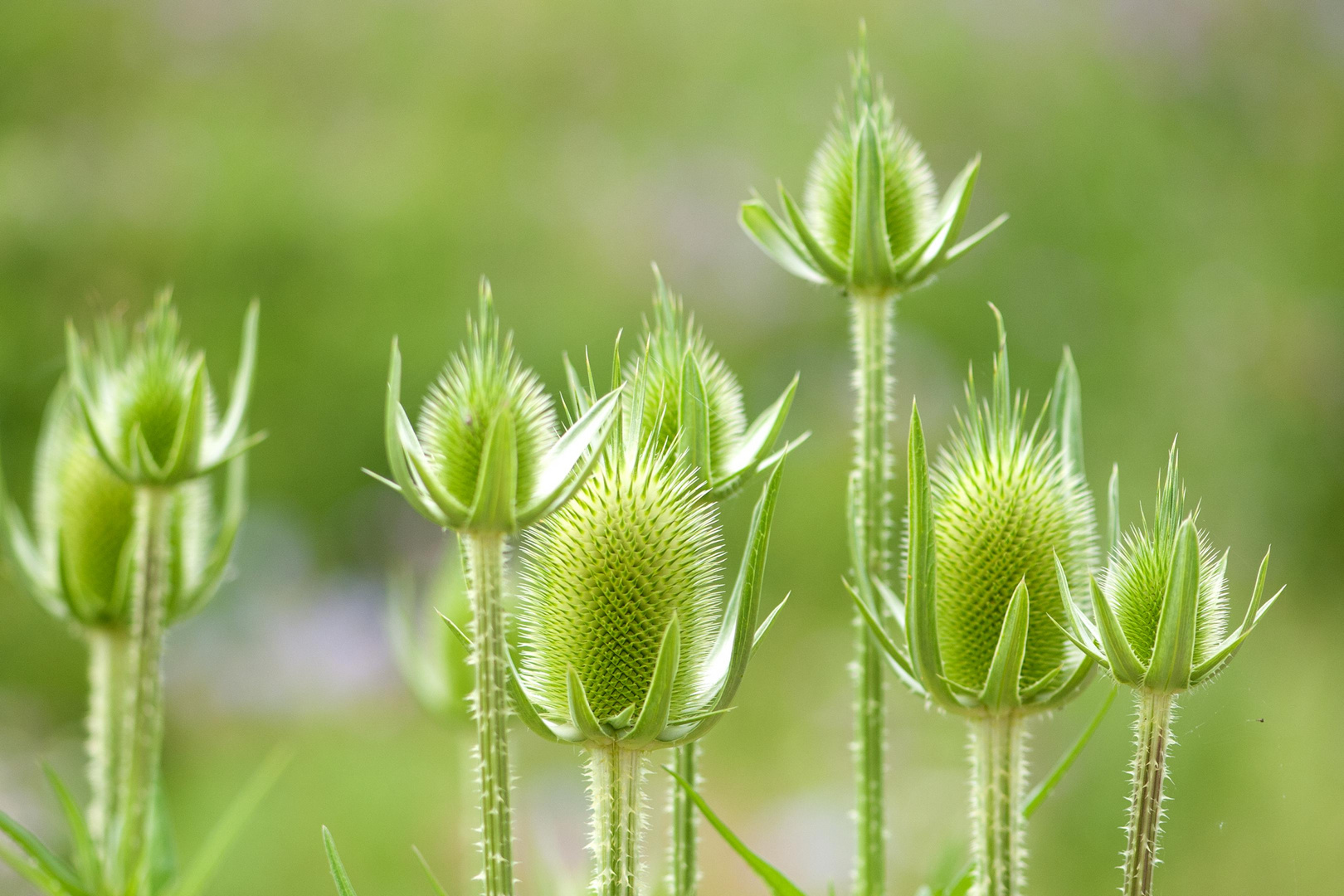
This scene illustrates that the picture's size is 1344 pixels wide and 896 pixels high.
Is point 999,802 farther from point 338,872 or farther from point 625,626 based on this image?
point 338,872

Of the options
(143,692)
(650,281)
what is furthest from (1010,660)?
(650,281)

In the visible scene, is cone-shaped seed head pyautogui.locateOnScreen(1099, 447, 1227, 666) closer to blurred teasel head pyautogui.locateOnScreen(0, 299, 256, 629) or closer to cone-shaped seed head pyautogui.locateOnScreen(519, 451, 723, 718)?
cone-shaped seed head pyautogui.locateOnScreen(519, 451, 723, 718)

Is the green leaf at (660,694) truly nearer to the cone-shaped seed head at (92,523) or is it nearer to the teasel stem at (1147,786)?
the teasel stem at (1147,786)

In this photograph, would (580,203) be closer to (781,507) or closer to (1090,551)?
(781,507)

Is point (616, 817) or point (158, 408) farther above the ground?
point (158, 408)

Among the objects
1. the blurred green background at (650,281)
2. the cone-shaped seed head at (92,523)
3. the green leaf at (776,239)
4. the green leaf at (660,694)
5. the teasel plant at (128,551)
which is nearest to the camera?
the green leaf at (660,694)

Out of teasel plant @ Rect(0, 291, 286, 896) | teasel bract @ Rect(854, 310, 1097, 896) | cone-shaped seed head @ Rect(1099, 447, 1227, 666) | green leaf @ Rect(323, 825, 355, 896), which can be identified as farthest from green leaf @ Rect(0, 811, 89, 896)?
cone-shaped seed head @ Rect(1099, 447, 1227, 666)

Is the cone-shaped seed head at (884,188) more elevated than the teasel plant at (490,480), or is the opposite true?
the cone-shaped seed head at (884,188)

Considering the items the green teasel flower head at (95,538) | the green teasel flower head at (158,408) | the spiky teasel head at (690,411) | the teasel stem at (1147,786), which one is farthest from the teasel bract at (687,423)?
the green teasel flower head at (95,538)
